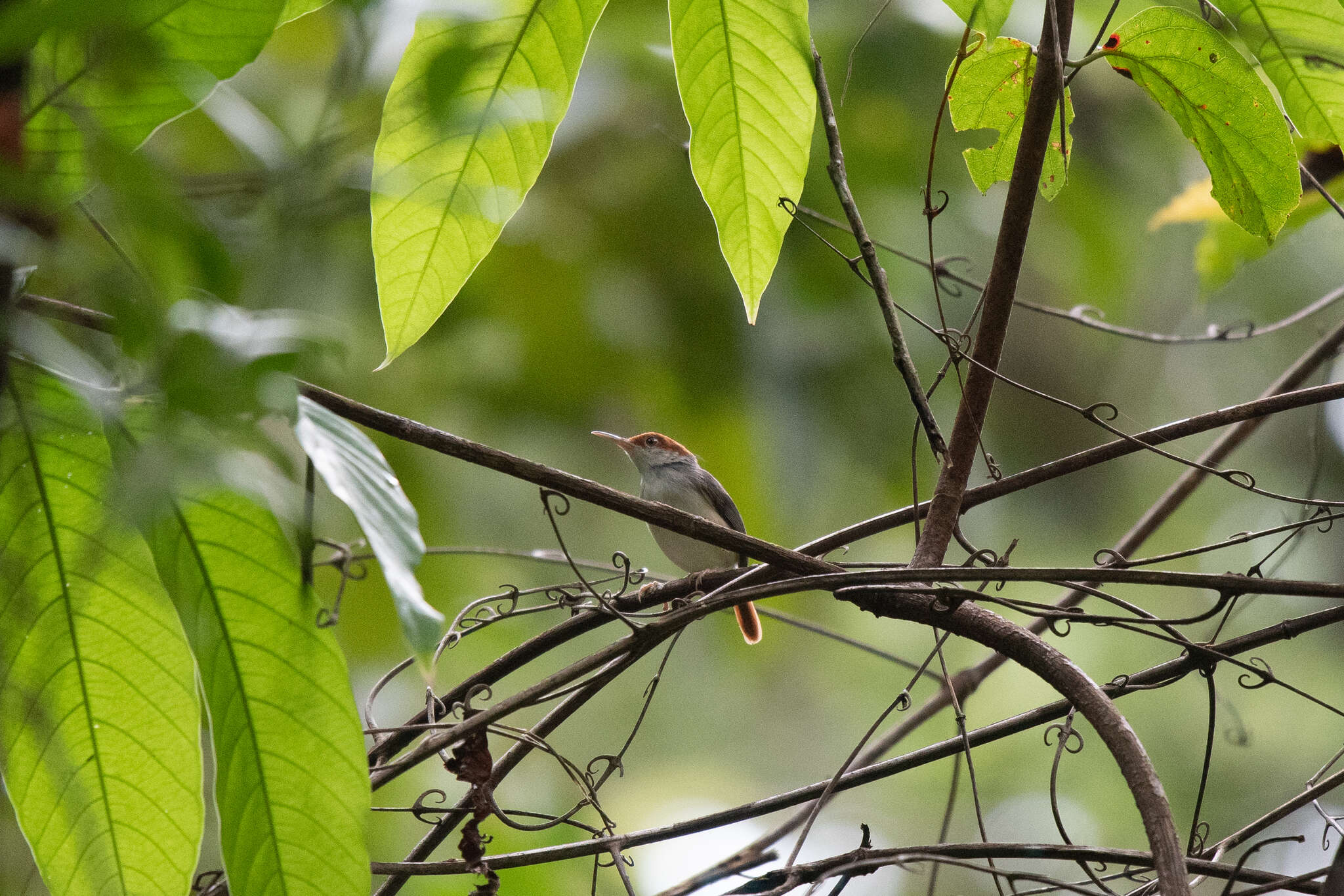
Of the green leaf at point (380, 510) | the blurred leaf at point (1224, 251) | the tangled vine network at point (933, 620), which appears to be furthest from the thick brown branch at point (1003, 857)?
the blurred leaf at point (1224, 251)

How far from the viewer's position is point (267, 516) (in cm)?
109

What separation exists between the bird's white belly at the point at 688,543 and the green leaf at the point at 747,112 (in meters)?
2.43

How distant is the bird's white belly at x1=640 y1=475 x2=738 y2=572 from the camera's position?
3.76 m

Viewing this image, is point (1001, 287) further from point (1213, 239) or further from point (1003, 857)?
point (1213, 239)

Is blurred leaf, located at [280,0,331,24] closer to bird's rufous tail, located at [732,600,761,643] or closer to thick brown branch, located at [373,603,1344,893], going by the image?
thick brown branch, located at [373,603,1344,893]

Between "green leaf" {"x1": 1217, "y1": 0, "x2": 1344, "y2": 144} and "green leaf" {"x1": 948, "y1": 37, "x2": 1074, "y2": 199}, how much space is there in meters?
0.23

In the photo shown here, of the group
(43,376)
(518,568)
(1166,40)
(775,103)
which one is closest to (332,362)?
(43,376)

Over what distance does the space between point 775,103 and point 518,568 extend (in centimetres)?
374

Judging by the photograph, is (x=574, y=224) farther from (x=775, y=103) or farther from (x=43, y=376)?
(x=43, y=376)

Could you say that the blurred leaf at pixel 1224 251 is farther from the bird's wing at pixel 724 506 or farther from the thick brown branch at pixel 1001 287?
the bird's wing at pixel 724 506

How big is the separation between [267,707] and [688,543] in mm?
2742

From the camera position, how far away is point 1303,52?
4.00 ft

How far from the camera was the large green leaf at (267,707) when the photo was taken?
107 centimetres

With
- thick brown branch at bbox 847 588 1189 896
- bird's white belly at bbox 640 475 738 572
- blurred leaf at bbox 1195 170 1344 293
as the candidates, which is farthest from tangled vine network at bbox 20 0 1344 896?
bird's white belly at bbox 640 475 738 572
